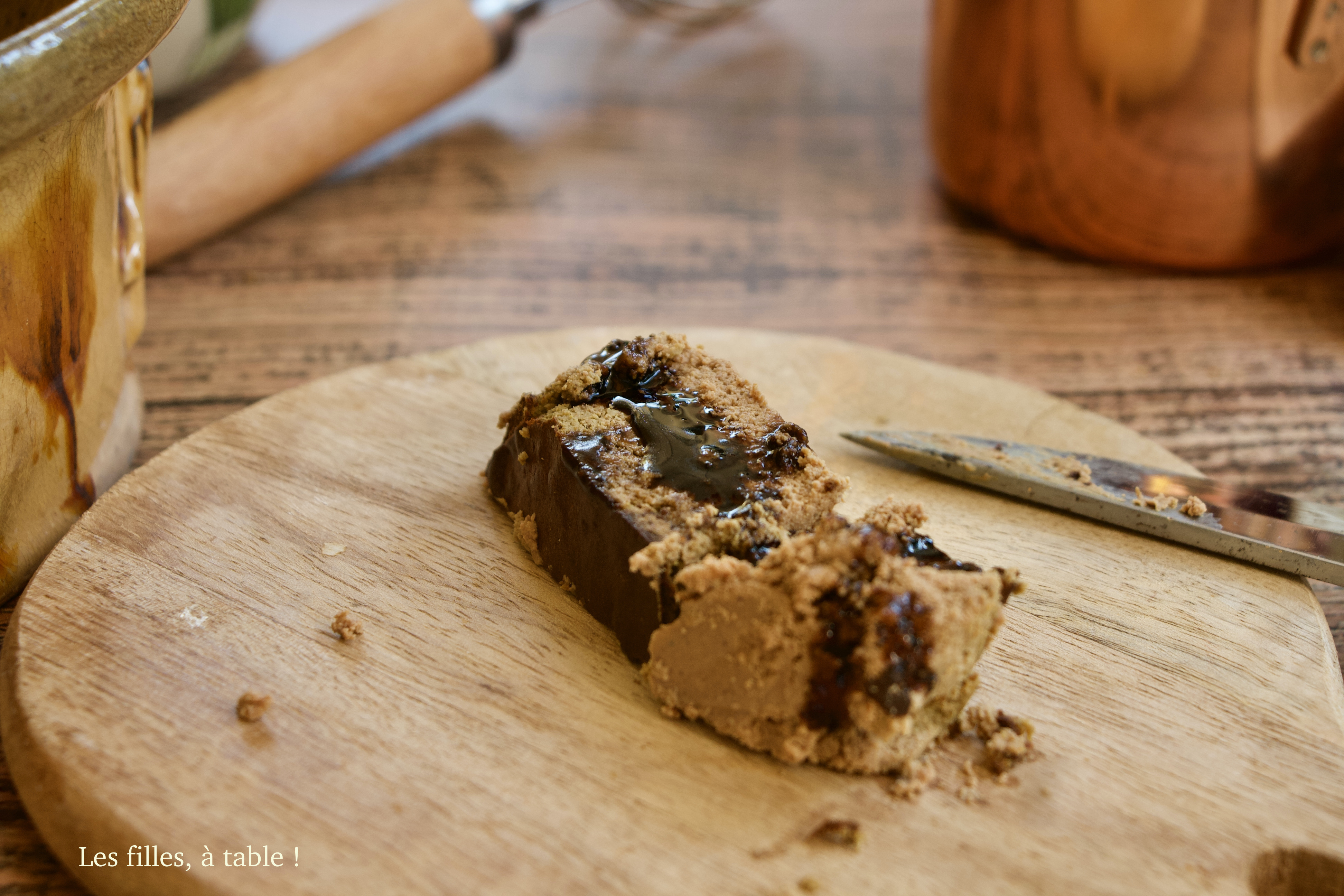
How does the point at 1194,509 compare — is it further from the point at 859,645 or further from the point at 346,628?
the point at 346,628

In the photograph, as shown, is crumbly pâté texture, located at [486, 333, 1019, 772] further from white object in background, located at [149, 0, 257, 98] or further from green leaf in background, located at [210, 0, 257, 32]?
green leaf in background, located at [210, 0, 257, 32]

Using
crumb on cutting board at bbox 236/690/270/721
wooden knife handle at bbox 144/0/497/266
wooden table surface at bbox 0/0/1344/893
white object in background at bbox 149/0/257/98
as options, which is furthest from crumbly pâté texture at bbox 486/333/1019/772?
white object in background at bbox 149/0/257/98

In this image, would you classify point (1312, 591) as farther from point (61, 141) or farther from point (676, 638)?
point (61, 141)

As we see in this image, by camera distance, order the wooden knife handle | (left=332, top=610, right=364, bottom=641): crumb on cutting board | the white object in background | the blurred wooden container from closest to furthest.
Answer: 1. (left=332, top=610, right=364, bottom=641): crumb on cutting board
2. the blurred wooden container
3. the wooden knife handle
4. the white object in background

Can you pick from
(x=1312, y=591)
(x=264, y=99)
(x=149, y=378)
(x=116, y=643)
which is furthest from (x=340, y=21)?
(x=1312, y=591)

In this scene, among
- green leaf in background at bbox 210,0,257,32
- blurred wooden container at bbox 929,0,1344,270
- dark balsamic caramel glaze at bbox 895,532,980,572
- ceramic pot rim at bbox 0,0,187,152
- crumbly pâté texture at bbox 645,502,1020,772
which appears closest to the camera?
ceramic pot rim at bbox 0,0,187,152

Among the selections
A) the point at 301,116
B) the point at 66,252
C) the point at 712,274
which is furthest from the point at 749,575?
the point at 301,116
